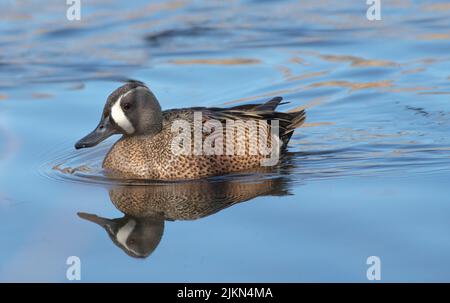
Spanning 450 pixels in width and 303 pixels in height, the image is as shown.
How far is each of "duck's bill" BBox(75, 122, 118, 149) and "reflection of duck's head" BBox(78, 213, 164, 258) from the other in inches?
47.6

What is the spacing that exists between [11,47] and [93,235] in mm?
7158

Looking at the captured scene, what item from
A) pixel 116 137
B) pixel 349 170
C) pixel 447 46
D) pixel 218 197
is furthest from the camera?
pixel 447 46

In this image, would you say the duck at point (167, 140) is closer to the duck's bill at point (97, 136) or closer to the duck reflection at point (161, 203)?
the duck's bill at point (97, 136)

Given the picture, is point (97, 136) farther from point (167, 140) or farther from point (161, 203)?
point (161, 203)

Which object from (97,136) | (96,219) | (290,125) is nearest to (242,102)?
(290,125)

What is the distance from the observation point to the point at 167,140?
8180 mm

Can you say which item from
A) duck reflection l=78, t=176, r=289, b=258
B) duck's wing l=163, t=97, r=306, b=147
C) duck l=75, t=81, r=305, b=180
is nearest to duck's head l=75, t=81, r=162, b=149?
duck l=75, t=81, r=305, b=180

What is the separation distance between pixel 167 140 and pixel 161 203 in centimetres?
106

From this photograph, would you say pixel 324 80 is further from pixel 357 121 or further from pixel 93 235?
pixel 93 235

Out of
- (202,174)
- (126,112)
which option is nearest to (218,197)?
(202,174)

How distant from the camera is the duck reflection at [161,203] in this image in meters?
6.38

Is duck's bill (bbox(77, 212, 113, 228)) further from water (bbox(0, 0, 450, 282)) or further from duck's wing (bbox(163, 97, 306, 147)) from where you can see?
duck's wing (bbox(163, 97, 306, 147))

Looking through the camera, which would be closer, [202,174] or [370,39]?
[202,174]

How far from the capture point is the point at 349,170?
26.3 ft
